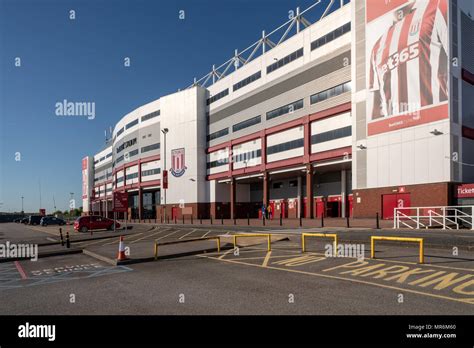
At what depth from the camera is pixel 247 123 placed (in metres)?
50.5

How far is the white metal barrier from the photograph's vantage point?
72.1 ft

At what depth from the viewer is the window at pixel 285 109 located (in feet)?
137

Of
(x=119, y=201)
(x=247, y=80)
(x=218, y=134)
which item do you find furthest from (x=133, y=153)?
(x=119, y=201)

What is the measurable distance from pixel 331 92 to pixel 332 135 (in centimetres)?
460

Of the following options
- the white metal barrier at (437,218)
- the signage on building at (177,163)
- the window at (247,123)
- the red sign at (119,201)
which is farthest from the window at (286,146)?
the red sign at (119,201)

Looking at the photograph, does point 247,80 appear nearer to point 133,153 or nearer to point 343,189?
point 343,189

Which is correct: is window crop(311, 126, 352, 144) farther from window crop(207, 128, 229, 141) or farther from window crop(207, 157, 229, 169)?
window crop(207, 128, 229, 141)

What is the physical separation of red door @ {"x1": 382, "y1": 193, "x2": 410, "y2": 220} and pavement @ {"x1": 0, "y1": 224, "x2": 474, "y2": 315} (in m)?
16.0

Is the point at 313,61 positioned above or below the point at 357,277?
above

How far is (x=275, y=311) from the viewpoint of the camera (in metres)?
Result: 6.46

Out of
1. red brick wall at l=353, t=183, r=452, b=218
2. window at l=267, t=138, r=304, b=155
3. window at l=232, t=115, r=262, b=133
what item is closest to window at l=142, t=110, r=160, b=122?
window at l=232, t=115, r=262, b=133

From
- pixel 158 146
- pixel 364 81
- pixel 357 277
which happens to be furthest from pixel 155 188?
pixel 357 277
